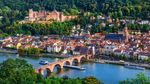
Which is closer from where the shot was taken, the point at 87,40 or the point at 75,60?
the point at 75,60

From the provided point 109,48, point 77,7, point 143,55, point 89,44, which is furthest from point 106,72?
point 77,7

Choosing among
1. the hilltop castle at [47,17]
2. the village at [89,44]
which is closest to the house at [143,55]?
the village at [89,44]

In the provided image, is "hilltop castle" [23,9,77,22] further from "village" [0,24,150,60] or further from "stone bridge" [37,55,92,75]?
"stone bridge" [37,55,92,75]

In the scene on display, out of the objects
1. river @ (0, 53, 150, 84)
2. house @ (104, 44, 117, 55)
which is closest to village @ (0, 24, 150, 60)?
house @ (104, 44, 117, 55)

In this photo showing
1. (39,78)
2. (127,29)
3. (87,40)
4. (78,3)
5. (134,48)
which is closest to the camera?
(39,78)

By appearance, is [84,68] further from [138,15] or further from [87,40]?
[138,15]

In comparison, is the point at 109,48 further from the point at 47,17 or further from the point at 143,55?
the point at 47,17

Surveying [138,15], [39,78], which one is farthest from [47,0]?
[39,78]

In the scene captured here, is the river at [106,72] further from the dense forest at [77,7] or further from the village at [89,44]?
the dense forest at [77,7]
